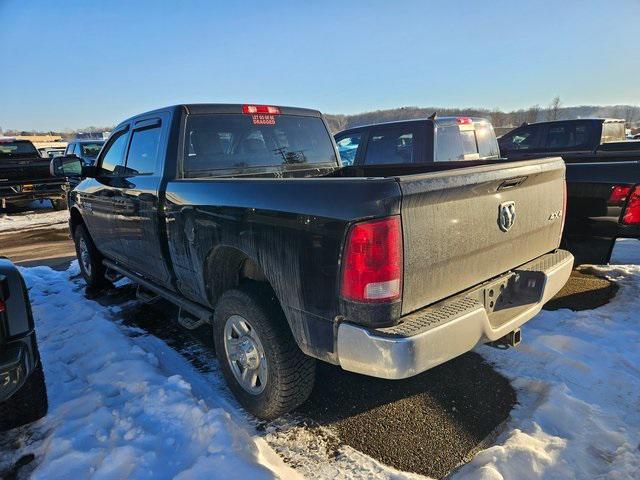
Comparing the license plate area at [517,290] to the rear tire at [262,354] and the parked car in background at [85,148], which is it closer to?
the rear tire at [262,354]

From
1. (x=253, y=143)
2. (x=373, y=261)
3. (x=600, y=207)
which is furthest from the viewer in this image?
(x=600, y=207)

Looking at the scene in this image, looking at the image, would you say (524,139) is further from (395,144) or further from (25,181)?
(25,181)

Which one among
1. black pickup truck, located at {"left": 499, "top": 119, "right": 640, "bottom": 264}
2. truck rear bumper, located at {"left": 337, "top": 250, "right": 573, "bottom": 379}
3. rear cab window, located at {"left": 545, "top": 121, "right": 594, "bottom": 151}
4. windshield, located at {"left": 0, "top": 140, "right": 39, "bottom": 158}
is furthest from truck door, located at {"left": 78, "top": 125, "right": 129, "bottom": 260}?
windshield, located at {"left": 0, "top": 140, "right": 39, "bottom": 158}

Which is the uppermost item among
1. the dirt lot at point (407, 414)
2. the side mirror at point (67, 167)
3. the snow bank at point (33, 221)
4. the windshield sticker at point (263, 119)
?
the windshield sticker at point (263, 119)

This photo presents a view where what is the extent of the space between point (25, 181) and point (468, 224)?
47.6 feet

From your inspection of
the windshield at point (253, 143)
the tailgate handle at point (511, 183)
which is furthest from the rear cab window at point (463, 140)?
the tailgate handle at point (511, 183)

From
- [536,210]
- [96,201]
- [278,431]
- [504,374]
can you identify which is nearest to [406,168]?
[536,210]

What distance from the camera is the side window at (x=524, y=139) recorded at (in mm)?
10688

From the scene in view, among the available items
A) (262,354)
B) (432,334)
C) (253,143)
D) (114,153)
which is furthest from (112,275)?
(432,334)

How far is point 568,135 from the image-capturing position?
10188 mm

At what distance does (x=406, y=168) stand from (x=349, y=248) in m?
2.17

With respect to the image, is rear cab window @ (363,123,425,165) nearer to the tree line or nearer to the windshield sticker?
the windshield sticker

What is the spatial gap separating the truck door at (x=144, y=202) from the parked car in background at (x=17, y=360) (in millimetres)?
1112

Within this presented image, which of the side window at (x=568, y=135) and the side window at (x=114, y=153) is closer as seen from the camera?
the side window at (x=114, y=153)
